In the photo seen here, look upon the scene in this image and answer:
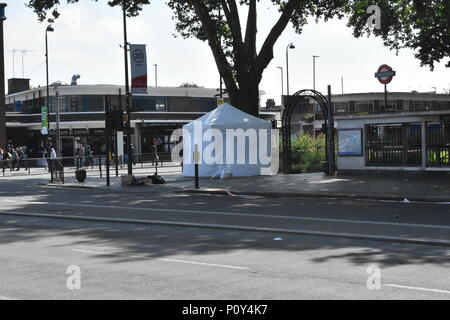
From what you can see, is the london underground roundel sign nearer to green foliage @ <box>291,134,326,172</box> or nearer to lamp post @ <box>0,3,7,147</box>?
green foliage @ <box>291,134,326,172</box>

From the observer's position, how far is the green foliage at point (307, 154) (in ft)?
107

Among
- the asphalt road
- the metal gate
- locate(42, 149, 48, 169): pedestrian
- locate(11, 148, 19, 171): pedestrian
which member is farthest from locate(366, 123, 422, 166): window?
locate(11, 148, 19, 171): pedestrian

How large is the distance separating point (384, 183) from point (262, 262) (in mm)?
15323

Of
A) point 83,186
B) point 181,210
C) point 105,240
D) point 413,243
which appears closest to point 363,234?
point 413,243

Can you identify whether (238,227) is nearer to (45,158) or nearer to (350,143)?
(350,143)

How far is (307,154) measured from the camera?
33812mm

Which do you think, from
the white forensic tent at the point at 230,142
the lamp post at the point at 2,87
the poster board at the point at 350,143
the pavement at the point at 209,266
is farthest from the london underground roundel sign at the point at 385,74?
the lamp post at the point at 2,87

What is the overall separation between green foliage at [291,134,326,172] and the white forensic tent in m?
2.54

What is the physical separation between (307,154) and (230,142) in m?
6.09

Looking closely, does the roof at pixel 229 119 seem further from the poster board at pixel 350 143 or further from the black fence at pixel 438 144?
the black fence at pixel 438 144

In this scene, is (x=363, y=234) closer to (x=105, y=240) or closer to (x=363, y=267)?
(x=363, y=267)

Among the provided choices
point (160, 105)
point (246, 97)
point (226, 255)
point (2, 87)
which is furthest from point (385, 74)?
point (2, 87)
